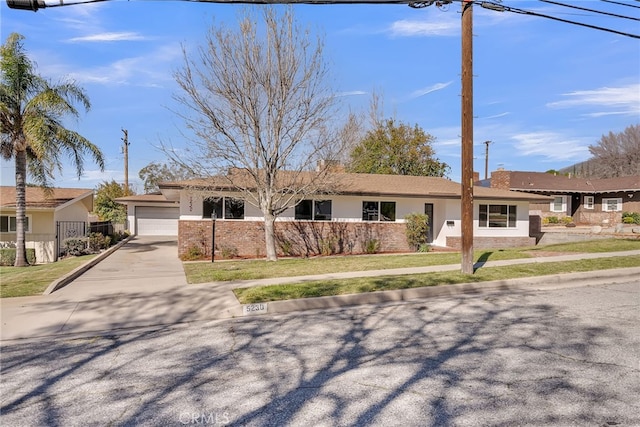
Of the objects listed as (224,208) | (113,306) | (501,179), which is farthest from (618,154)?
(113,306)

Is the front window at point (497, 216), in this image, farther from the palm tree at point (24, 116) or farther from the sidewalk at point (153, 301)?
the palm tree at point (24, 116)

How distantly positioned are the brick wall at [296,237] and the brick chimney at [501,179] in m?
12.9

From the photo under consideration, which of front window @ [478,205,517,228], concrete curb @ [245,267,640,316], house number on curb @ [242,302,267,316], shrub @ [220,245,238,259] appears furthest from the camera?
front window @ [478,205,517,228]

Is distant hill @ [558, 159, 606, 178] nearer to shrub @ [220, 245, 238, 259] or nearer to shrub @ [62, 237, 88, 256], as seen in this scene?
shrub @ [220, 245, 238, 259]

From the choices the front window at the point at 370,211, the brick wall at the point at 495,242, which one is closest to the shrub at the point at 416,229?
the front window at the point at 370,211

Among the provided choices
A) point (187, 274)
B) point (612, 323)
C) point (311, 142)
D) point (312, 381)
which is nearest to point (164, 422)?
point (312, 381)

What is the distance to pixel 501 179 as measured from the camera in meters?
29.7

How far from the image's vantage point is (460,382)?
4.30 meters

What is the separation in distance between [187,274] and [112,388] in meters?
7.90

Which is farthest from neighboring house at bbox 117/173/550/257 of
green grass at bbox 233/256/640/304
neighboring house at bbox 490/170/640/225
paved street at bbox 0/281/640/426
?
neighboring house at bbox 490/170/640/225

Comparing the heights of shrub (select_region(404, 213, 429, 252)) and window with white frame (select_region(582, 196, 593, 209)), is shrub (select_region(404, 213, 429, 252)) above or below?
below

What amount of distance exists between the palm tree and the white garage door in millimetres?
15368

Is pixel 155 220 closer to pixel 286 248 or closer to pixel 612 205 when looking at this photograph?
pixel 286 248

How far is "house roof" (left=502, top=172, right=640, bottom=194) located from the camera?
111ft
